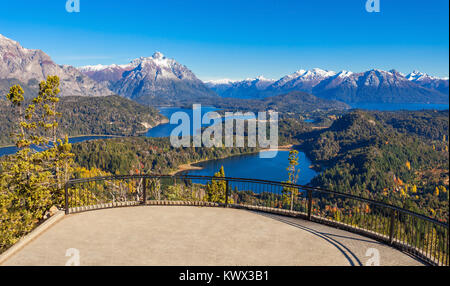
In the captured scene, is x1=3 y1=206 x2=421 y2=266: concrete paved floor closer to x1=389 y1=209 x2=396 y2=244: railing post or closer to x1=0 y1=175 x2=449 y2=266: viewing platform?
x1=0 y1=175 x2=449 y2=266: viewing platform

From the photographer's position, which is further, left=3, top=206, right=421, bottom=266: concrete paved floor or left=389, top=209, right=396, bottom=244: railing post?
left=389, top=209, right=396, bottom=244: railing post

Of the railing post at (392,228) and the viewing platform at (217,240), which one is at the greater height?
the railing post at (392,228)

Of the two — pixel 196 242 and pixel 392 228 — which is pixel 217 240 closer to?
pixel 196 242

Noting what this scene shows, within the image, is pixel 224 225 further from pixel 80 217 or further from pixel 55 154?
pixel 55 154

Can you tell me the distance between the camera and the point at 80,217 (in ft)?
43.4

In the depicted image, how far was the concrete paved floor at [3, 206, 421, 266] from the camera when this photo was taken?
9.35 m

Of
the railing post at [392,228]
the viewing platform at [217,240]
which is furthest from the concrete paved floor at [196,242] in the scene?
the railing post at [392,228]

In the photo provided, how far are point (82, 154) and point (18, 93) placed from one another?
185m

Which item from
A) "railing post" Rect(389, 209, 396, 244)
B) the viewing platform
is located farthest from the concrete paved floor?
"railing post" Rect(389, 209, 396, 244)

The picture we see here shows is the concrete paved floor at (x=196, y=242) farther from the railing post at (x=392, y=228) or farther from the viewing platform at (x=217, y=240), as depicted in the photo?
the railing post at (x=392, y=228)

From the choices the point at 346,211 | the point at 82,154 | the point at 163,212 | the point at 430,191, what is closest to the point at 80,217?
the point at 163,212

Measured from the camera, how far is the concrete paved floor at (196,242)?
30.7ft

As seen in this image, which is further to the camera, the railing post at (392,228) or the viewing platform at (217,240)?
the railing post at (392,228)
